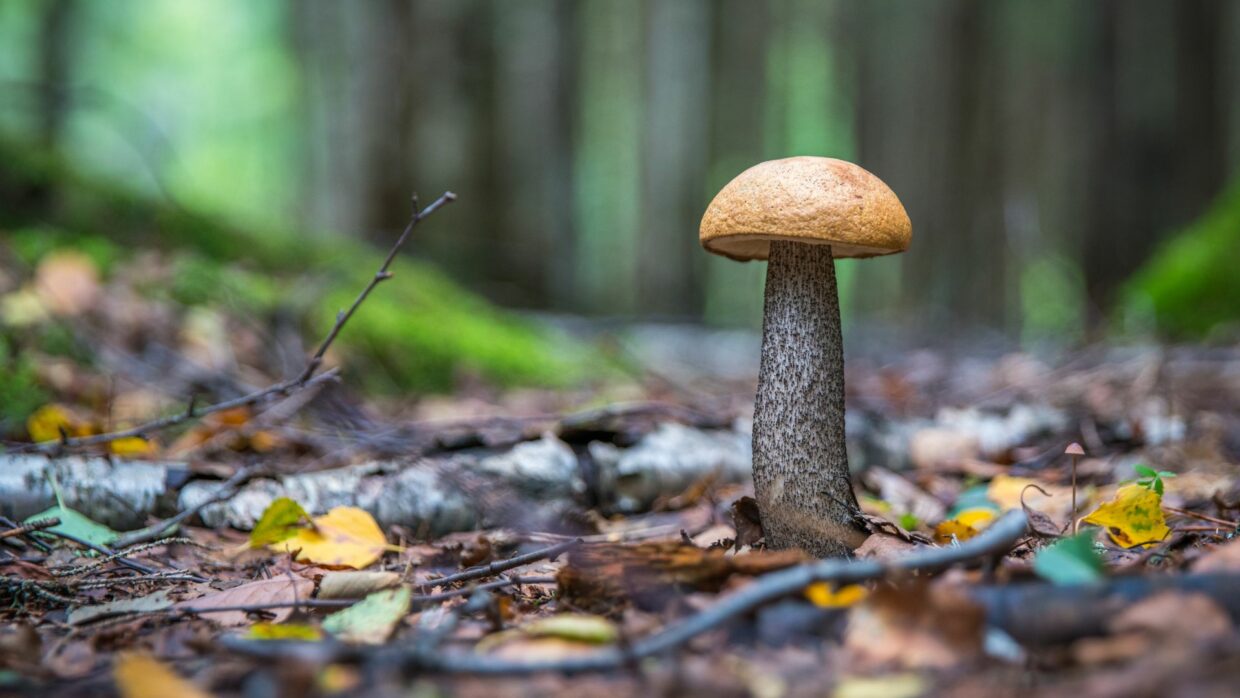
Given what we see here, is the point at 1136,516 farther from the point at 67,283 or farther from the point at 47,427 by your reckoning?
the point at 67,283

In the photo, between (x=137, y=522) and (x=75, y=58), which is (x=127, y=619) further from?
(x=75, y=58)

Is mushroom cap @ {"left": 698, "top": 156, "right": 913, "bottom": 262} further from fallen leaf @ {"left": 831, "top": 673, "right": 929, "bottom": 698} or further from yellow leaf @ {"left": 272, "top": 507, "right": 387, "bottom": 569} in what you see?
yellow leaf @ {"left": 272, "top": 507, "right": 387, "bottom": 569}

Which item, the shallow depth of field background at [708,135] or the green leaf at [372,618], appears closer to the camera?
the green leaf at [372,618]

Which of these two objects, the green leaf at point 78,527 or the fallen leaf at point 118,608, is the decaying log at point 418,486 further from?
the fallen leaf at point 118,608

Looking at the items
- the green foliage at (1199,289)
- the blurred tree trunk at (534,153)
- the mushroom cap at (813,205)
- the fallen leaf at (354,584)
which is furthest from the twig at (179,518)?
the blurred tree trunk at (534,153)

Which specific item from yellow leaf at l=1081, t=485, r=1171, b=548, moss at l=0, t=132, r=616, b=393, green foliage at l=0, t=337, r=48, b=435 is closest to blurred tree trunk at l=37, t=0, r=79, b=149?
moss at l=0, t=132, r=616, b=393

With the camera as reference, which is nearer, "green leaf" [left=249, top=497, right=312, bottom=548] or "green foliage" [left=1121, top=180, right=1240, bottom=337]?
"green leaf" [left=249, top=497, right=312, bottom=548]
